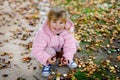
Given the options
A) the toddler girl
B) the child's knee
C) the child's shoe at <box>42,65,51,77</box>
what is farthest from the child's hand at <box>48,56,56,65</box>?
the child's shoe at <box>42,65,51,77</box>

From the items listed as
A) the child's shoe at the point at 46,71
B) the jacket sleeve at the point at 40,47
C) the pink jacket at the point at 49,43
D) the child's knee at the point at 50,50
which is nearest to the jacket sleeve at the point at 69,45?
the pink jacket at the point at 49,43

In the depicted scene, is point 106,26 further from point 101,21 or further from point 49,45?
point 49,45

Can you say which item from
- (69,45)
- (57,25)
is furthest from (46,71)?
(57,25)

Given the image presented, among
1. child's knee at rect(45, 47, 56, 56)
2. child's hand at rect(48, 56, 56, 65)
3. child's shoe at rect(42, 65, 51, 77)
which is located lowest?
child's shoe at rect(42, 65, 51, 77)

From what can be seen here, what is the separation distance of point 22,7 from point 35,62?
14.0 ft

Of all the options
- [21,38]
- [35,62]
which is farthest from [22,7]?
[35,62]

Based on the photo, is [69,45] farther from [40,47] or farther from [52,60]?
[40,47]

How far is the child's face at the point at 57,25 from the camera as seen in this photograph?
402cm

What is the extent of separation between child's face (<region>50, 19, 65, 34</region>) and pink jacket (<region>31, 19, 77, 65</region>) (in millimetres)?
105

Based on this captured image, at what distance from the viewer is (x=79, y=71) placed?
4.50 metres

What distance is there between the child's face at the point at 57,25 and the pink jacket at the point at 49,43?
4.1 inches

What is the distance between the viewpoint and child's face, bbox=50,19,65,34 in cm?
402

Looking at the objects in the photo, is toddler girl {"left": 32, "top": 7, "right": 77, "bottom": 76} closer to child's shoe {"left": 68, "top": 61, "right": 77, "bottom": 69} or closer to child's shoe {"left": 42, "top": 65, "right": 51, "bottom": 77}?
child's shoe {"left": 42, "top": 65, "right": 51, "bottom": 77}

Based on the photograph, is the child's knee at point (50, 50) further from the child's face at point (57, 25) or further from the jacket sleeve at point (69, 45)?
the child's face at point (57, 25)
